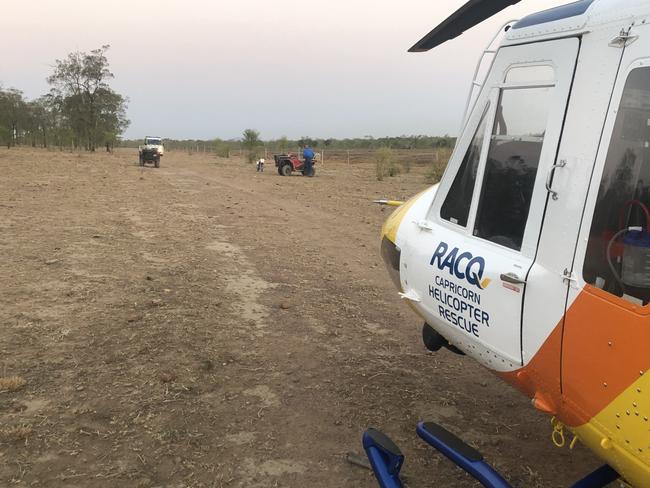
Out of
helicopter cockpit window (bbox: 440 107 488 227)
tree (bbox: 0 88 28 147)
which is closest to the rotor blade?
helicopter cockpit window (bbox: 440 107 488 227)

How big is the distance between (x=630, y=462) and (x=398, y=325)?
11.9 feet

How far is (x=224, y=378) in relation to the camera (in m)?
4.20

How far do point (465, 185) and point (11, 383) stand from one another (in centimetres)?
346

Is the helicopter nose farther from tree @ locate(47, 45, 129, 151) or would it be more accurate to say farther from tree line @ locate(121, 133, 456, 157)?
tree @ locate(47, 45, 129, 151)

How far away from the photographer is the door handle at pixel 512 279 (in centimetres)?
229

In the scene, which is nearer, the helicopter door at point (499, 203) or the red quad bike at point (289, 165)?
the helicopter door at point (499, 203)

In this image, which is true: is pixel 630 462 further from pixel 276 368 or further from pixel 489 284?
pixel 276 368

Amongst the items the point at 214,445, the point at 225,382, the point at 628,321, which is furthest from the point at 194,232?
the point at 628,321

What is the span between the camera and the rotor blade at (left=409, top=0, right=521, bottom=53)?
2.74 meters

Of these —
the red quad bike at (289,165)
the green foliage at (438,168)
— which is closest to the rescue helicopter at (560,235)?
the green foliage at (438,168)

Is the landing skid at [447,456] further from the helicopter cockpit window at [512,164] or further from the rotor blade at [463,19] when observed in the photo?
the rotor blade at [463,19]

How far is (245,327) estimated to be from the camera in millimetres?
5285

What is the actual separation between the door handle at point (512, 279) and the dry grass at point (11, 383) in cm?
349

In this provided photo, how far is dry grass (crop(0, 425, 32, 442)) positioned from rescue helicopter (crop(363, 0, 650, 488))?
7.08ft
